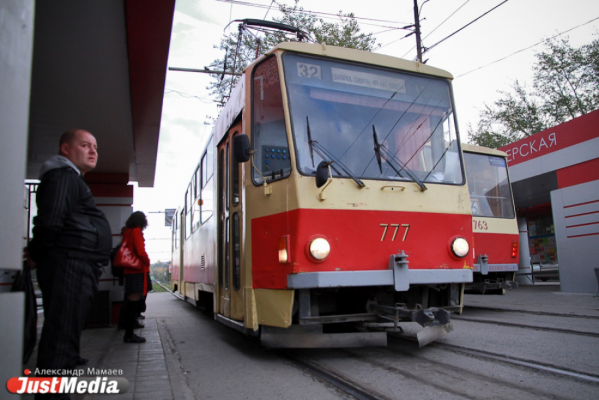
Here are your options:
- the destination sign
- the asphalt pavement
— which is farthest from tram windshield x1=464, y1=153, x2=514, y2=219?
the destination sign

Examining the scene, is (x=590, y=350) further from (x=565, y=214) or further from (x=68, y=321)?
(x=565, y=214)

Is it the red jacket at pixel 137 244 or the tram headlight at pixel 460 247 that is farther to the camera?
the red jacket at pixel 137 244

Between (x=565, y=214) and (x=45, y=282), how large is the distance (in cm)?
1354

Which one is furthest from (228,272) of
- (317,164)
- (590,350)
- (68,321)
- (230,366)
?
(590,350)

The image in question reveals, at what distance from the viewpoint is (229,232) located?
19.3 feet

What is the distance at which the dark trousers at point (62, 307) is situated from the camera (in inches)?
104

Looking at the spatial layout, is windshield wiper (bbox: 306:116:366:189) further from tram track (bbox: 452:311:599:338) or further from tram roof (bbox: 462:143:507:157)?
tram roof (bbox: 462:143:507:157)

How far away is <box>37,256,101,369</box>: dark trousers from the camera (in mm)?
2650

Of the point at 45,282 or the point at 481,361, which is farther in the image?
the point at 481,361

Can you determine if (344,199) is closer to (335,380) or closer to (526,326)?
(335,380)

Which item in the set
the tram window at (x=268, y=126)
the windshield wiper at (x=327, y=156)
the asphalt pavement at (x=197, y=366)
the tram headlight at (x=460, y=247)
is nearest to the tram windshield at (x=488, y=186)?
the asphalt pavement at (x=197, y=366)

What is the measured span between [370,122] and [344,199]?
3.24 ft

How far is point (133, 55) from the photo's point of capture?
530 cm

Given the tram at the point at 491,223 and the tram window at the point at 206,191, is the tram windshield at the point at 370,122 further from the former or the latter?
the tram at the point at 491,223
